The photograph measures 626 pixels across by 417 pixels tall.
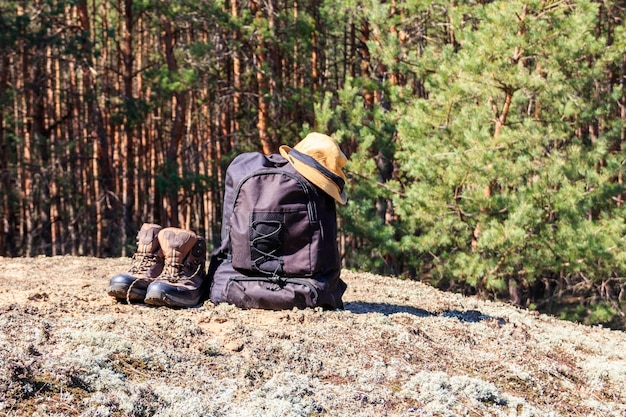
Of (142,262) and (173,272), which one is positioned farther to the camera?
(142,262)

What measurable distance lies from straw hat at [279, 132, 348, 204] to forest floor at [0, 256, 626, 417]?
780 millimetres

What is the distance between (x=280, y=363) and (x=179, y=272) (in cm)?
132

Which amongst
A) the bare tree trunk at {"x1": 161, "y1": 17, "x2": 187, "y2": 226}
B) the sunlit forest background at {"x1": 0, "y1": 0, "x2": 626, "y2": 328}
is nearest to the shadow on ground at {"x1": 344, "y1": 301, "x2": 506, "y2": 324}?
the sunlit forest background at {"x1": 0, "y1": 0, "x2": 626, "y2": 328}

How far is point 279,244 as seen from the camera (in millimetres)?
4215

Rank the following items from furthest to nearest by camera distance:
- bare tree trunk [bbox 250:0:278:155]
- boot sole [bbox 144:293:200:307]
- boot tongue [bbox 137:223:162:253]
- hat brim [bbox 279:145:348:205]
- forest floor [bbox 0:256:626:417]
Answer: bare tree trunk [bbox 250:0:278:155] < boot tongue [bbox 137:223:162:253] < hat brim [bbox 279:145:348:205] < boot sole [bbox 144:293:200:307] < forest floor [bbox 0:256:626:417]

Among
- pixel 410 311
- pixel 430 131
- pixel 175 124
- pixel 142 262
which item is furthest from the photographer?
pixel 175 124

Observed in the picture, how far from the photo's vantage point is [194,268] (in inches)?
174

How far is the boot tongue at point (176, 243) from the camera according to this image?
4.32 m

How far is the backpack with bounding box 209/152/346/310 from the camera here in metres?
4.16

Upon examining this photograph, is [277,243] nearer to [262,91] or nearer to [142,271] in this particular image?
[142,271]

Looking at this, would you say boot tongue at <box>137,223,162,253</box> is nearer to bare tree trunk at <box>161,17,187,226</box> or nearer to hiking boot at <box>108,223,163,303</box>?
hiking boot at <box>108,223,163,303</box>

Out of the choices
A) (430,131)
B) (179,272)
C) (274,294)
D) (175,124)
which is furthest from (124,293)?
(175,124)

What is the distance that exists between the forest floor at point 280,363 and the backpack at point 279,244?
13cm

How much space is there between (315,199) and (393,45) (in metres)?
7.07
